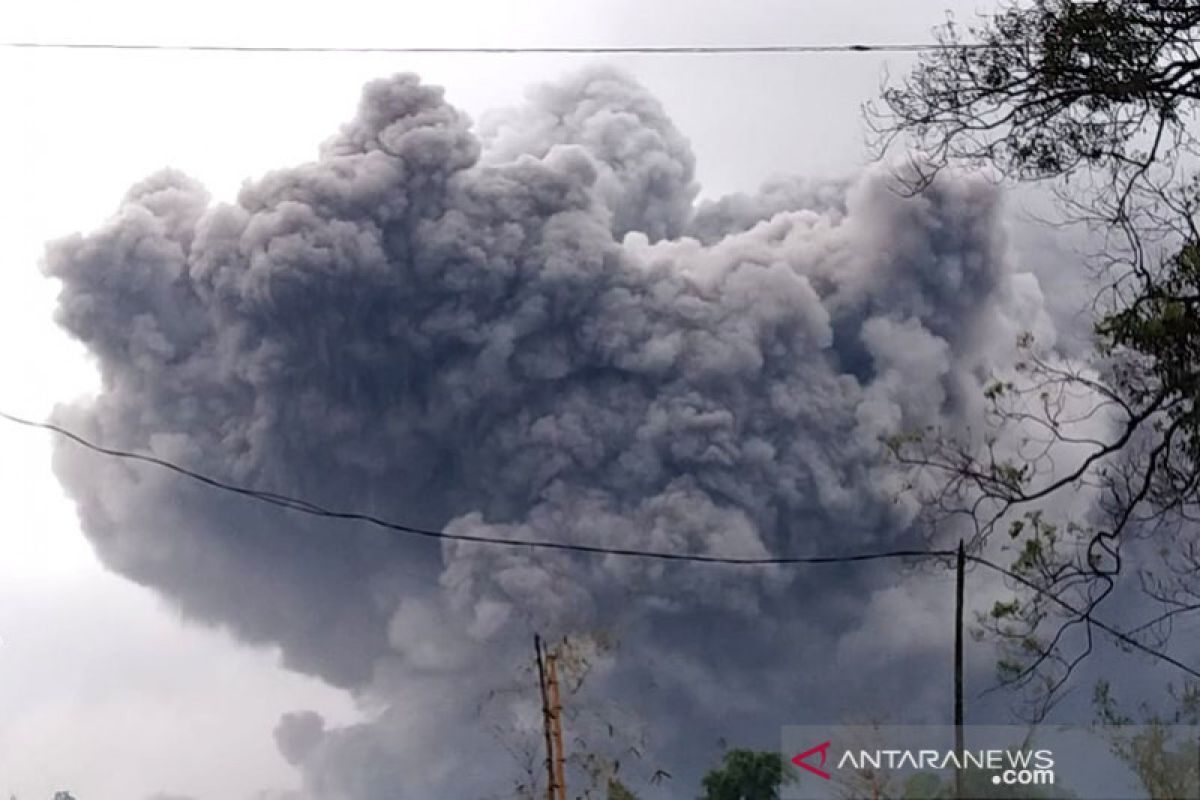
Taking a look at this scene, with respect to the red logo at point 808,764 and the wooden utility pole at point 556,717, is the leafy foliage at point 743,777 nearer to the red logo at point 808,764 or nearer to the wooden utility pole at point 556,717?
the wooden utility pole at point 556,717

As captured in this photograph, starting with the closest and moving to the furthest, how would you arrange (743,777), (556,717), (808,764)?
(808,764), (556,717), (743,777)

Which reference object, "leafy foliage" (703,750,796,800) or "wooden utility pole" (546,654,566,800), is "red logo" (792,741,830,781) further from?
"leafy foliage" (703,750,796,800)

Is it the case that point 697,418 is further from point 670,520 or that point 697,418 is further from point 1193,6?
point 1193,6

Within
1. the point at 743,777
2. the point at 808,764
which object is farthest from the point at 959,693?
the point at 743,777

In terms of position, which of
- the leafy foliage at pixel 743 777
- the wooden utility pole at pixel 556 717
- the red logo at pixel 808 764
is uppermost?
the leafy foliage at pixel 743 777

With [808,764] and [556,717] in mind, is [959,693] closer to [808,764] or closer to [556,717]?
[808,764]

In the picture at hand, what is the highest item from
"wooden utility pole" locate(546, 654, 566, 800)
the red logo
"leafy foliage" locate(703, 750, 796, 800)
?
"leafy foliage" locate(703, 750, 796, 800)

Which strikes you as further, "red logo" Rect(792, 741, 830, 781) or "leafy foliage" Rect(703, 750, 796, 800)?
"leafy foliage" Rect(703, 750, 796, 800)

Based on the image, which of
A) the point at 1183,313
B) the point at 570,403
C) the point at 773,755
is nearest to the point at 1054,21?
the point at 1183,313

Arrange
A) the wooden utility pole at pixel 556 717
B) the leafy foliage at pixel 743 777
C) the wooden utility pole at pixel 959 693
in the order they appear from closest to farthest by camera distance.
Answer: the wooden utility pole at pixel 959 693 < the wooden utility pole at pixel 556 717 < the leafy foliage at pixel 743 777

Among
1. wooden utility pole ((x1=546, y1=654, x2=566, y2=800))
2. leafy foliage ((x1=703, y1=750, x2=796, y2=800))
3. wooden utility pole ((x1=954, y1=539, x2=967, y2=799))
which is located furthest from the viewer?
leafy foliage ((x1=703, y1=750, x2=796, y2=800))

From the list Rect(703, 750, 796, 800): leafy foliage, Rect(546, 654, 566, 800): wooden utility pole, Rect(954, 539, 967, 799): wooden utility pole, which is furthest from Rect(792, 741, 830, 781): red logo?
Rect(703, 750, 796, 800): leafy foliage

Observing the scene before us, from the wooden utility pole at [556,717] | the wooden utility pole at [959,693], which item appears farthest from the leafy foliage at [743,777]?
the wooden utility pole at [959,693]

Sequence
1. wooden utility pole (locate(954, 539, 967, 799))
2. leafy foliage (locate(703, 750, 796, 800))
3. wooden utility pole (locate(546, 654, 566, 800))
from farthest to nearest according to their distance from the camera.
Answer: leafy foliage (locate(703, 750, 796, 800)), wooden utility pole (locate(546, 654, 566, 800)), wooden utility pole (locate(954, 539, 967, 799))
